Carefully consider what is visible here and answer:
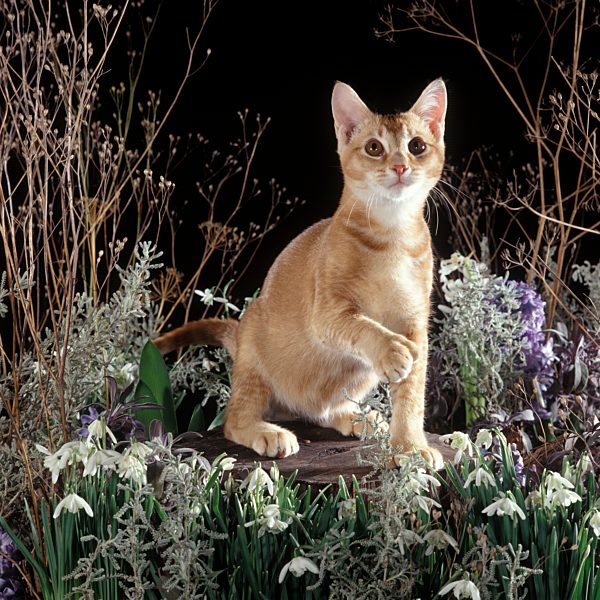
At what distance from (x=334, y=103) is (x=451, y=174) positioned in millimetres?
1880

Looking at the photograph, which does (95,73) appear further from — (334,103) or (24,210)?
(334,103)

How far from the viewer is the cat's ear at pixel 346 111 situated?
3.48 metres

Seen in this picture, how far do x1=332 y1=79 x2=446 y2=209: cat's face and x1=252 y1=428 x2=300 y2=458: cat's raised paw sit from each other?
934mm

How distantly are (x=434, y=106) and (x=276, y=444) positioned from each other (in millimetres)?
1400

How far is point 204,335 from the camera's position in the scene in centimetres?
422

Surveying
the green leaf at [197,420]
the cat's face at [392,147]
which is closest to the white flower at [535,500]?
the cat's face at [392,147]

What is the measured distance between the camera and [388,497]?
2611 millimetres

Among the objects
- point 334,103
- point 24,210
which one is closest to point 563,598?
point 334,103

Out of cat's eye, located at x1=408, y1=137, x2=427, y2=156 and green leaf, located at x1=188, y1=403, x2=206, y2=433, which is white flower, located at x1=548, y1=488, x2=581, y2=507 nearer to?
cat's eye, located at x1=408, y1=137, x2=427, y2=156

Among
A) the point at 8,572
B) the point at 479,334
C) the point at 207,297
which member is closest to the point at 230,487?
the point at 8,572

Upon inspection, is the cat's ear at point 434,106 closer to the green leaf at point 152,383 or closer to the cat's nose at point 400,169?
the cat's nose at point 400,169

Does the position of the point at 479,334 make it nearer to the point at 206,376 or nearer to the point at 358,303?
the point at 358,303

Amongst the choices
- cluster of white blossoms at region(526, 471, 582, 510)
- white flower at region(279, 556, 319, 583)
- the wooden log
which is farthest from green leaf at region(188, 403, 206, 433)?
cluster of white blossoms at region(526, 471, 582, 510)

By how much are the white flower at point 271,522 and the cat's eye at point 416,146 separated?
4.59ft
